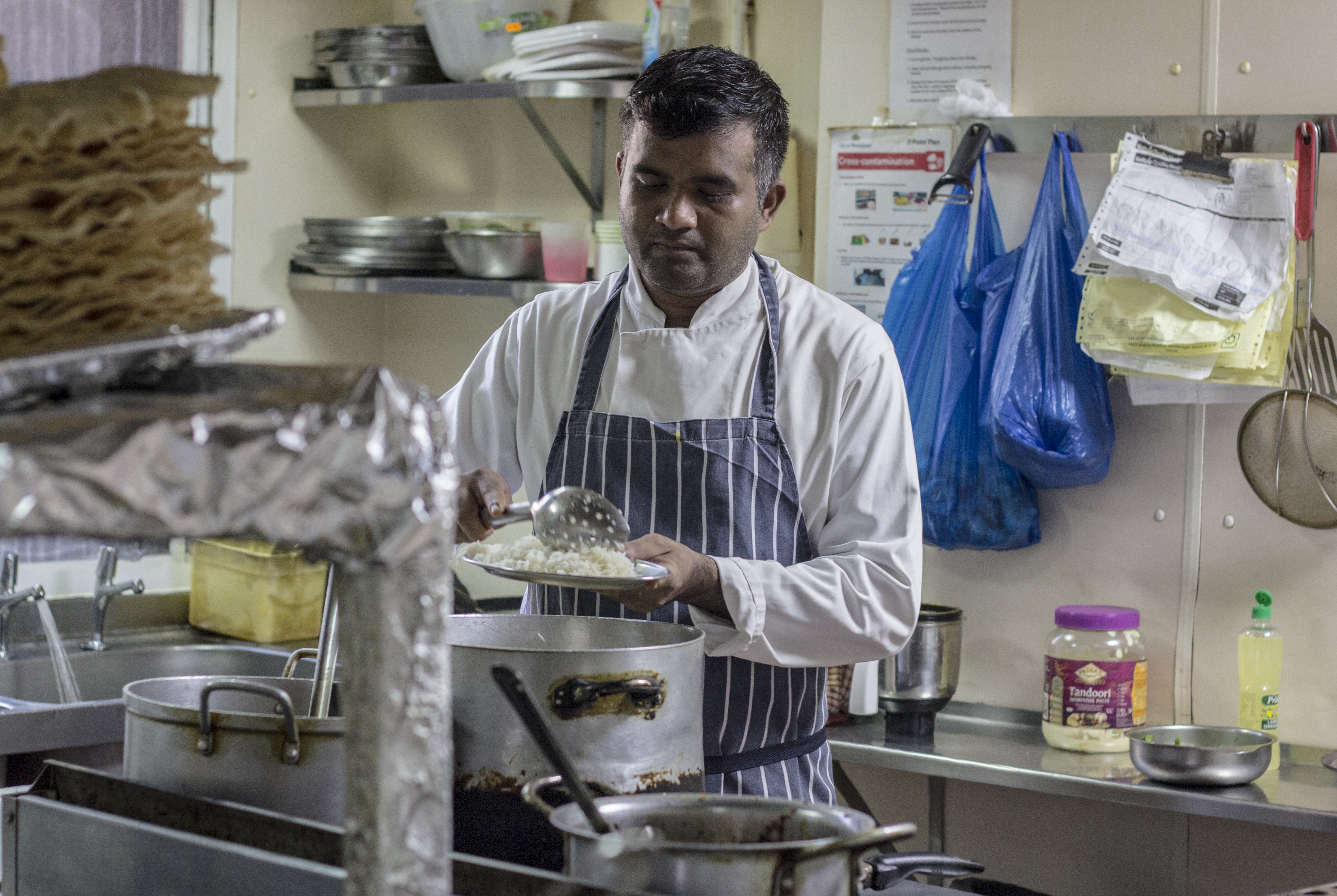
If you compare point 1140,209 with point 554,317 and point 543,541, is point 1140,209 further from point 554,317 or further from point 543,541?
point 543,541

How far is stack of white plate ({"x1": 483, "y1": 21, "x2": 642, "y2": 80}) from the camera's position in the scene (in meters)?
2.82

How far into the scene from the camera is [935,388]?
2580 mm

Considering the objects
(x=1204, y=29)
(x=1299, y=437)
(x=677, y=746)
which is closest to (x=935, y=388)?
(x=1299, y=437)

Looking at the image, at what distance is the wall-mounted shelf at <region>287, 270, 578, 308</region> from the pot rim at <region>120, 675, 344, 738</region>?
1.70 metres

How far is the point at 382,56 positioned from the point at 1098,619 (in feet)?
6.65

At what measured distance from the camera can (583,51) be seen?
2846mm

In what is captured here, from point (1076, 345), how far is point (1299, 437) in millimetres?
416

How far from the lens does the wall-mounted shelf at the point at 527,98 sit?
2906mm

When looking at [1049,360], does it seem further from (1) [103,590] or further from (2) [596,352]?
(1) [103,590]

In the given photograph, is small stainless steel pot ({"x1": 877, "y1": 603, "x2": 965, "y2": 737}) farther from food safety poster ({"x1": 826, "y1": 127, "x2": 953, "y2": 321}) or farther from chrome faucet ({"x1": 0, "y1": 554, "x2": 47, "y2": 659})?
chrome faucet ({"x1": 0, "y1": 554, "x2": 47, "y2": 659})

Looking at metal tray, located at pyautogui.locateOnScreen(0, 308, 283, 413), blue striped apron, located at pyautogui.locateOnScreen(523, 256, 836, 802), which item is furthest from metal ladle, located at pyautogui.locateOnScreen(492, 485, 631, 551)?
metal tray, located at pyautogui.locateOnScreen(0, 308, 283, 413)

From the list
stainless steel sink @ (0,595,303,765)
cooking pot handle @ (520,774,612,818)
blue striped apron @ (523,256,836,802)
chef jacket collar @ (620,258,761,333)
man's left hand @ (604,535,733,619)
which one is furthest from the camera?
stainless steel sink @ (0,595,303,765)

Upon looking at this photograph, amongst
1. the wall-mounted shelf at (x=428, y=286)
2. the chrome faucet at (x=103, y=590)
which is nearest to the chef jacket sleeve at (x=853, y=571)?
the wall-mounted shelf at (x=428, y=286)

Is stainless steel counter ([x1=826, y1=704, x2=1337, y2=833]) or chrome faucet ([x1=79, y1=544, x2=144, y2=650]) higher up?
chrome faucet ([x1=79, y1=544, x2=144, y2=650])
